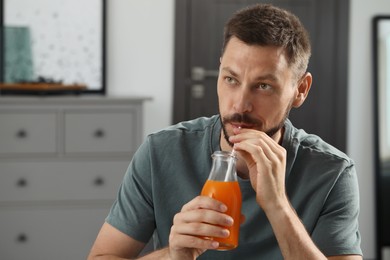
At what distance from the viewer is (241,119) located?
1.73m

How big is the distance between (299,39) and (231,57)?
0.20 metres

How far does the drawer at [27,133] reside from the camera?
4.04 m

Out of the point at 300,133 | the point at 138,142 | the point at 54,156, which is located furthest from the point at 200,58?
the point at 300,133

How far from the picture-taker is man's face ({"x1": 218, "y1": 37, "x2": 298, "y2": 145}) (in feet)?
5.71

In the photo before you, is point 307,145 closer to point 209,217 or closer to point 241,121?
point 241,121

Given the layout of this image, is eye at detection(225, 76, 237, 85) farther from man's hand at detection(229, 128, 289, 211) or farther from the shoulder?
the shoulder

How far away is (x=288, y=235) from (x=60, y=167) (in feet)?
8.59

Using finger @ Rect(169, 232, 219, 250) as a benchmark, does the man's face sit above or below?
above

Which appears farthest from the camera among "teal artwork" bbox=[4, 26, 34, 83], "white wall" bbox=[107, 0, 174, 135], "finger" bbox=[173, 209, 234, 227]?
"white wall" bbox=[107, 0, 174, 135]

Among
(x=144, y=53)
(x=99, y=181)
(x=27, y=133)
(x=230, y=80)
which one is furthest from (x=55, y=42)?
(x=230, y=80)

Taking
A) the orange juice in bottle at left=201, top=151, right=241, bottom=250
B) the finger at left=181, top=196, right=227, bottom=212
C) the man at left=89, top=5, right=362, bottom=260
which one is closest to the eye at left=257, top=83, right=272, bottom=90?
the man at left=89, top=5, right=362, bottom=260

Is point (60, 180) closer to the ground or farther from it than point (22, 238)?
farther from it

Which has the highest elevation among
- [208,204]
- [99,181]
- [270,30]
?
[270,30]

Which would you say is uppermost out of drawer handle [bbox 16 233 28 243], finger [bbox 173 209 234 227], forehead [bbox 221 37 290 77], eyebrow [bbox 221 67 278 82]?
forehead [bbox 221 37 290 77]
